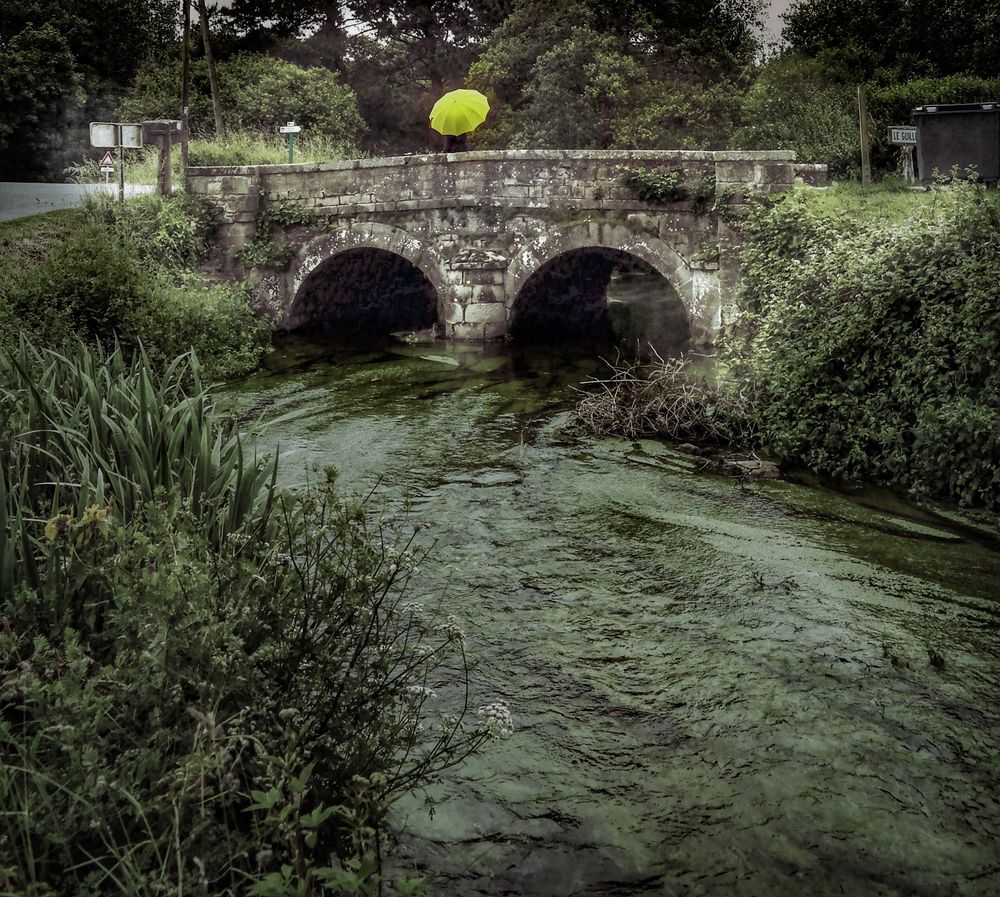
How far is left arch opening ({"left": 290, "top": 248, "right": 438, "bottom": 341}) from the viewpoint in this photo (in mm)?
17609

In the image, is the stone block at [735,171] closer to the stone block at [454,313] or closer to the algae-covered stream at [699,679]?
the stone block at [454,313]

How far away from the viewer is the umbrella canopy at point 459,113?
1747cm

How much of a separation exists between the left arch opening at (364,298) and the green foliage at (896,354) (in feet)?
28.9

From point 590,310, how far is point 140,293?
10.6 meters

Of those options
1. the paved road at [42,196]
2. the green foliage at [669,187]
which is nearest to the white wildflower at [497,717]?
the green foliage at [669,187]

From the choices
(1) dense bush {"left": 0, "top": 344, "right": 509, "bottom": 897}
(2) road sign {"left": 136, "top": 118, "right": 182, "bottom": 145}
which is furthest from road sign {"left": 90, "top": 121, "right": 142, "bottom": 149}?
(1) dense bush {"left": 0, "top": 344, "right": 509, "bottom": 897}

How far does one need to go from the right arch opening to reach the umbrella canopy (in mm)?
3038

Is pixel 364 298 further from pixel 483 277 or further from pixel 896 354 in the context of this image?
pixel 896 354

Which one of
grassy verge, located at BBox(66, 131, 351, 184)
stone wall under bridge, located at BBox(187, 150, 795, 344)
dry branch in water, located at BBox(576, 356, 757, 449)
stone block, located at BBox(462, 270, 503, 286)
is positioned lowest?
dry branch in water, located at BBox(576, 356, 757, 449)

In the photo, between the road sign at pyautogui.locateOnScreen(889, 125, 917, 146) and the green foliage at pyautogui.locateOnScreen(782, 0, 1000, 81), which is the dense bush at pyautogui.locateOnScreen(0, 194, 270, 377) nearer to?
the road sign at pyautogui.locateOnScreen(889, 125, 917, 146)

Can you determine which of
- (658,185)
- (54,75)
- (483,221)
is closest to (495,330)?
(483,221)

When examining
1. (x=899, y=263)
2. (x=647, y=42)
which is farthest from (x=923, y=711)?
(x=647, y=42)

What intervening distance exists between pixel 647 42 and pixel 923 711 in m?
22.2

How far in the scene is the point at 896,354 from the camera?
879cm
